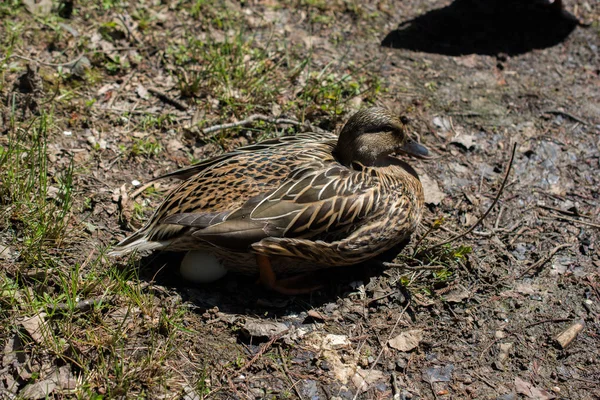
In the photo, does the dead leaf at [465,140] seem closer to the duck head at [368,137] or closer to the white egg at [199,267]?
the duck head at [368,137]

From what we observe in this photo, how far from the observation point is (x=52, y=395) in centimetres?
352

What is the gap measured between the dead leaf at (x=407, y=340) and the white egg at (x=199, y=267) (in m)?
1.32

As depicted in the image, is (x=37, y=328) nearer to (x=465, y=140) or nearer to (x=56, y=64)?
(x=56, y=64)

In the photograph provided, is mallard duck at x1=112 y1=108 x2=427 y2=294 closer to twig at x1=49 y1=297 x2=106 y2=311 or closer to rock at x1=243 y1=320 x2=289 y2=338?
rock at x1=243 y1=320 x2=289 y2=338

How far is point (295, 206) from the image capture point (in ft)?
13.8

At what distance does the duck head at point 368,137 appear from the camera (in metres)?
4.70

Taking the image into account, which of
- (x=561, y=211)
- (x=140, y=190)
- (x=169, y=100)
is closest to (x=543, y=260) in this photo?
(x=561, y=211)

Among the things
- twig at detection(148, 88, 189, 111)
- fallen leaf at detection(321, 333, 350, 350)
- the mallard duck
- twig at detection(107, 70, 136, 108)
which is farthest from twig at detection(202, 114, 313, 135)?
fallen leaf at detection(321, 333, 350, 350)

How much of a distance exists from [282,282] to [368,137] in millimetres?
1253

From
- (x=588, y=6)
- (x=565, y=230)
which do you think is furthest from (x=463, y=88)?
(x=588, y=6)

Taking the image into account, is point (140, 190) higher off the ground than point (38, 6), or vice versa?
point (38, 6)

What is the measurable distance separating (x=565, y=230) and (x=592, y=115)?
1.77 meters

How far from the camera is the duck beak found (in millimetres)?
5033

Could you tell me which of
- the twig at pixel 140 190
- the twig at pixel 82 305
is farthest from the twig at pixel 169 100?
the twig at pixel 82 305
